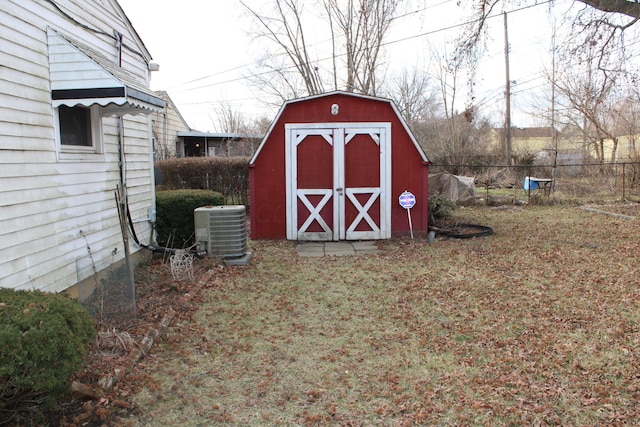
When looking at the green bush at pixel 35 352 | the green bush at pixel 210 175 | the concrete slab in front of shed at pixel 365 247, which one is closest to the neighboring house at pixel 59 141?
the green bush at pixel 35 352

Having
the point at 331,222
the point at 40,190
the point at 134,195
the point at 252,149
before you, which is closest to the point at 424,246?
the point at 331,222

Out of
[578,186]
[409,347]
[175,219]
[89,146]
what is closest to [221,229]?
[175,219]

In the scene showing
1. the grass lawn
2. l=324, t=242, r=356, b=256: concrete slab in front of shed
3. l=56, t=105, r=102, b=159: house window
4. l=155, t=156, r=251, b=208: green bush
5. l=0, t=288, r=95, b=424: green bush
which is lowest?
the grass lawn

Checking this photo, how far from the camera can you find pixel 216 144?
25.2 meters

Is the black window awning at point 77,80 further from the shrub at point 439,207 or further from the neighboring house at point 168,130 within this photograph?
the neighboring house at point 168,130

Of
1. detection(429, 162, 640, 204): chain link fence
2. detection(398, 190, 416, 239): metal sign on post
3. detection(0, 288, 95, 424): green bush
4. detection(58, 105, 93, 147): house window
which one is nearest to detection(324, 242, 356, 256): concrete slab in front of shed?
detection(398, 190, 416, 239): metal sign on post

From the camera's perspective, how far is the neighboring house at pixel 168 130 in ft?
65.2

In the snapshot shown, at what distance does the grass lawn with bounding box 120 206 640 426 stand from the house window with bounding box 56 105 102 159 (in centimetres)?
225

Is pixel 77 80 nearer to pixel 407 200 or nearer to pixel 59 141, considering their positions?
pixel 59 141

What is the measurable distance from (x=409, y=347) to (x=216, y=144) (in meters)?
22.6

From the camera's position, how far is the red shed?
8.97 metres

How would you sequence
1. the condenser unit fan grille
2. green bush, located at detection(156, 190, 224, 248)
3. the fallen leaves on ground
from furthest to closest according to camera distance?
green bush, located at detection(156, 190, 224, 248) → the condenser unit fan grille → the fallen leaves on ground

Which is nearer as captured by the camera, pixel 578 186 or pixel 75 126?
pixel 75 126

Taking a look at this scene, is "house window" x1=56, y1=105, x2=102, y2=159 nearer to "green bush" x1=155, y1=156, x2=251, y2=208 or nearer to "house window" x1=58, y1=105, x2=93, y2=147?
"house window" x1=58, y1=105, x2=93, y2=147
